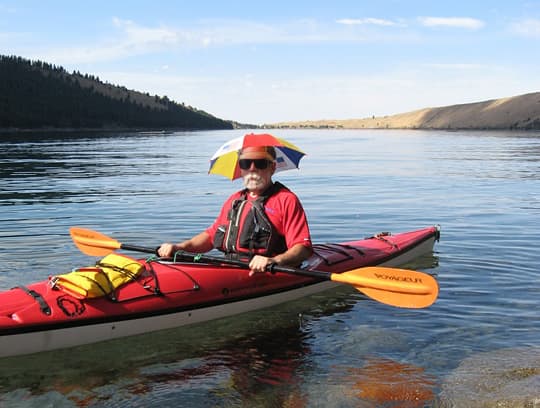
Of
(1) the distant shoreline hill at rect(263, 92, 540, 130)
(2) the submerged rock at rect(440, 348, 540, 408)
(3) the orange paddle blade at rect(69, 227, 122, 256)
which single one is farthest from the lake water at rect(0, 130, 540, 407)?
(1) the distant shoreline hill at rect(263, 92, 540, 130)

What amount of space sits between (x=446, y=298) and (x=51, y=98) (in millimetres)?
113379

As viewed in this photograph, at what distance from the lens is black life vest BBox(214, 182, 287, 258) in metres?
6.65

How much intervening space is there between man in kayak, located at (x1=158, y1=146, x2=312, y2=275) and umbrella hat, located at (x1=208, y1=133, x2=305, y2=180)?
0.36 ft

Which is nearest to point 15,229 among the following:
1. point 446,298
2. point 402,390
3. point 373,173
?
point 446,298

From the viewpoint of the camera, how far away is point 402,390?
521 centimetres

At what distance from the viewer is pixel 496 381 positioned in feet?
17.4

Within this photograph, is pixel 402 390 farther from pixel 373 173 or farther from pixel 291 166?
→ pixel 373 173

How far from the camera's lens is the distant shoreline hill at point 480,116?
12619 centimetres

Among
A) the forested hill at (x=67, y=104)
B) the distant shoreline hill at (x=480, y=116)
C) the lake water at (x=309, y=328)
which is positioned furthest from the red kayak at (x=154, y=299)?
the distant shoreline hill at (x=480, y=116)

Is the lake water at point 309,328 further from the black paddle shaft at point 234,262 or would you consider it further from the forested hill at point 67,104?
the forested hill at point 67,104

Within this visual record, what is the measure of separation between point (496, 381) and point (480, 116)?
493 ft

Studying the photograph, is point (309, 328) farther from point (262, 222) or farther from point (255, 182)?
point (255, 182)

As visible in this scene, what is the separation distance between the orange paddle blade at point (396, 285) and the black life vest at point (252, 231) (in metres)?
0.80

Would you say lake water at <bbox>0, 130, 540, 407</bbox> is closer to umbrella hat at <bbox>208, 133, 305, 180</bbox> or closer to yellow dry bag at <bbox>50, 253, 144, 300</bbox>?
yellow dry bag at <bbox>50, 253, 144, 300</bbox>
